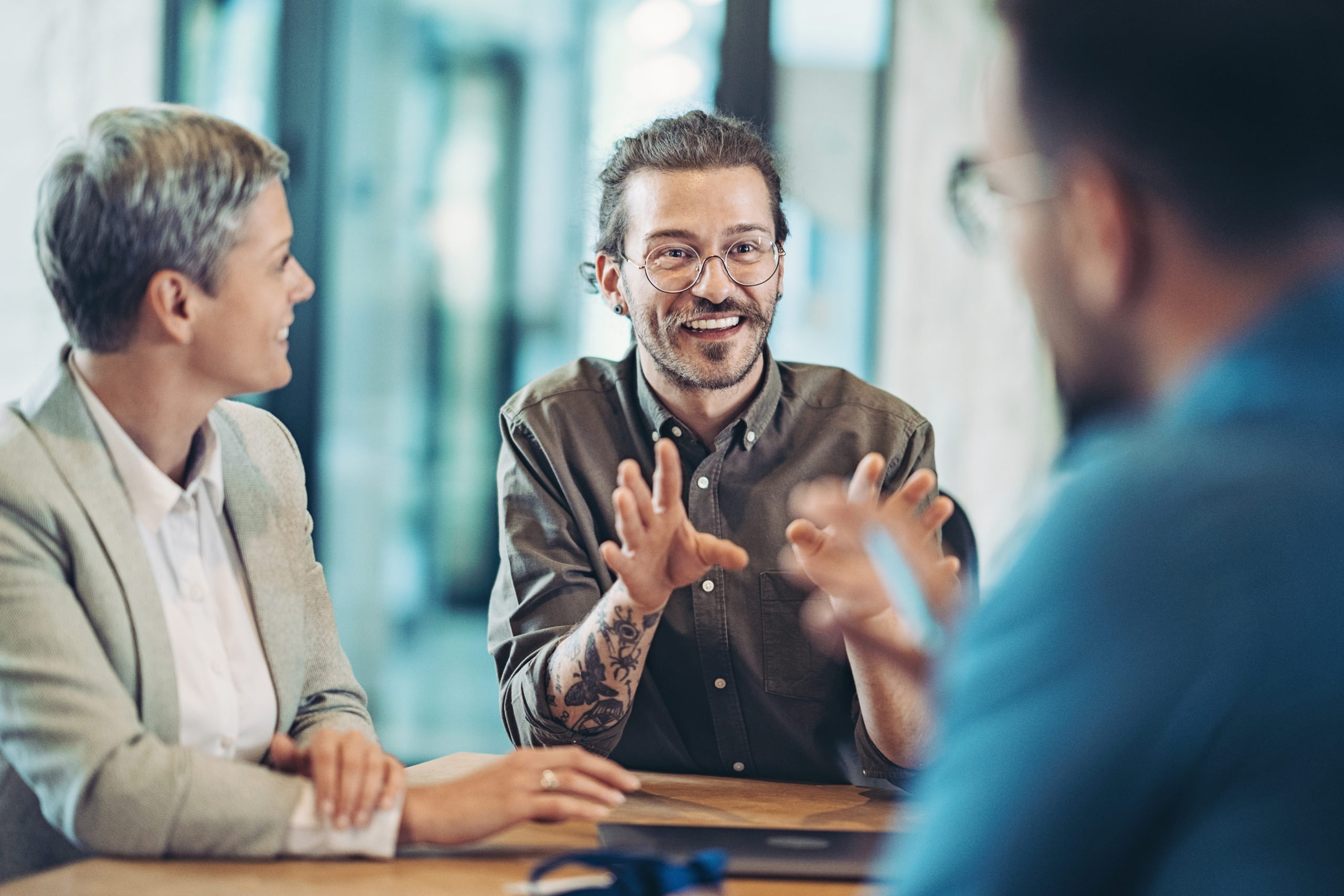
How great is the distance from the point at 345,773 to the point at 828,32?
10.0 feet

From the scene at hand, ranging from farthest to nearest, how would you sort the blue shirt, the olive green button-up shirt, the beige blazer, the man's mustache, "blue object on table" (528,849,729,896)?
the man's mustache
the olive green button-up shirt
the beige blazer
"blue object on table" (528,849,729,896)
the blue shirt

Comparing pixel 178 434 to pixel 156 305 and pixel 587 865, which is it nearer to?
pixel 156 305

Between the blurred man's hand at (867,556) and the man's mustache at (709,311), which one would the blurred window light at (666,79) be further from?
the blurred man's hand at (867,556)

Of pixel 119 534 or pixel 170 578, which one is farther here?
pixel 170 578

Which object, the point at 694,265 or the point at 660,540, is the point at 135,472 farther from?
the point at 694,265

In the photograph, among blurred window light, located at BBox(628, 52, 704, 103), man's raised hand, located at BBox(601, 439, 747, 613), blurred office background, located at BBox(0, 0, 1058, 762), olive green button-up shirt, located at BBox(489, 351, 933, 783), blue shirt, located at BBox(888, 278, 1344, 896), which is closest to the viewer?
blue shirt, located at BBox(888, 278, 1344, 896)

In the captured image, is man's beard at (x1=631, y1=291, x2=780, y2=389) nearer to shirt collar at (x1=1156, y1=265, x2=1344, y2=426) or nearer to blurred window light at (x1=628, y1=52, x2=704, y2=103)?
shirt collar at (x1=1156, y1=265, x2=1344, y2=426)

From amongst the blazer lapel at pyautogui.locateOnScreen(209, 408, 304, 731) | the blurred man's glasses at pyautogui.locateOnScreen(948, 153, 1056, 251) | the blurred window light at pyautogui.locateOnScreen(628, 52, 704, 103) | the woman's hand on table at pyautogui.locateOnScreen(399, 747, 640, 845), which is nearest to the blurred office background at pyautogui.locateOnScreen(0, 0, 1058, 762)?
the blurred window light at pyautogui.locateOnScreen(628, 52, 704, 103)

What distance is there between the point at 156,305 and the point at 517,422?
787mm

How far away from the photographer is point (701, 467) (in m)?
2.02

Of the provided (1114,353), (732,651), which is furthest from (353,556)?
(1114,353)

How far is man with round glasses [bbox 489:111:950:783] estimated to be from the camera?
189cm

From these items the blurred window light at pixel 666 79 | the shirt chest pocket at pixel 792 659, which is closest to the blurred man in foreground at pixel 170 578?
the shirt chest pocket at pixel 792 659

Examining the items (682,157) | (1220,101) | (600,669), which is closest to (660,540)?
(600,669)
